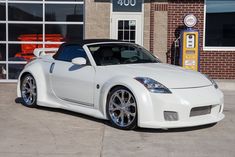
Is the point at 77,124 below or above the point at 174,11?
below

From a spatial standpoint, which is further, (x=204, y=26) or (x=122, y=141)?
(x=204, y=26)

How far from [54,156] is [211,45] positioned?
907cm

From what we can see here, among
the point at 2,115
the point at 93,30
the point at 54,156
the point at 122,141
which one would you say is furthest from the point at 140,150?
the point at 93,30

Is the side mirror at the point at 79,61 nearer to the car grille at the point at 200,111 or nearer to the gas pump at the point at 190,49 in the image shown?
the car grille at the point at 200,111

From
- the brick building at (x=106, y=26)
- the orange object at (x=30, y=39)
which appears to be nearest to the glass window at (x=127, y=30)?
the brick building at (x=106, y=26)

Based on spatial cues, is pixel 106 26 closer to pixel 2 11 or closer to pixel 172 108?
pixel 2 11

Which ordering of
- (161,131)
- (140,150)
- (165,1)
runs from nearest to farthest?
1. (140,150)
2. (161,131)
3. (165,1)

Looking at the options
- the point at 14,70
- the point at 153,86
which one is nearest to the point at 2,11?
the point at 14,70

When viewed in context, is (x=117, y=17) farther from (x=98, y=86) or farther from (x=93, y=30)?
(x=98, y=86)

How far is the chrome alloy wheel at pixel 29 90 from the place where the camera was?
29.3 ft

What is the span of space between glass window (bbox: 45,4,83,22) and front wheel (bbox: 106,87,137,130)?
21.8ft

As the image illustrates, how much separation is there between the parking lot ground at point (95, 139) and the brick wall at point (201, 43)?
5632 millimetres

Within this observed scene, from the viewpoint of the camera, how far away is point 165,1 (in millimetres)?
13578

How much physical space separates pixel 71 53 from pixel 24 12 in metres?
5.57
